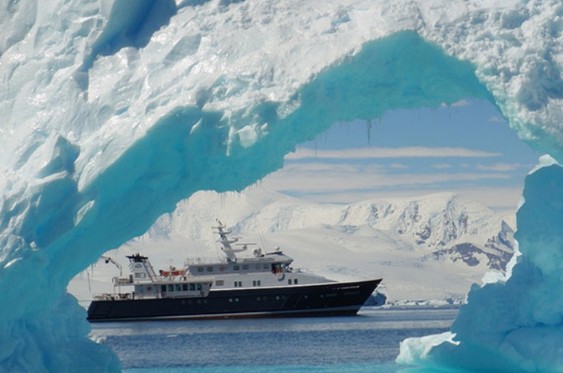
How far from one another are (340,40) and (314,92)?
806 mm

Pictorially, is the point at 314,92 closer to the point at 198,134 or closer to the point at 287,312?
the point at 198,134

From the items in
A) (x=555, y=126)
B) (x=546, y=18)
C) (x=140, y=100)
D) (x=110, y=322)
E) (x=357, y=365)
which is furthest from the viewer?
(x=110, y=322)

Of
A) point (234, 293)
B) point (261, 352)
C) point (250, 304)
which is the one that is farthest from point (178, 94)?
point (234, 293)

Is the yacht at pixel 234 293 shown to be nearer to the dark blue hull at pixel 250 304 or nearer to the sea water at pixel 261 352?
the dark blue hull at pixel 250 304

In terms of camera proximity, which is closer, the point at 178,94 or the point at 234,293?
the point at 178,94

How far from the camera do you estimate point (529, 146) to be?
1430 cm

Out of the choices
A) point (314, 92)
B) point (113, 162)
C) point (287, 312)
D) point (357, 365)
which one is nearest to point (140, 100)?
point (113, 162)

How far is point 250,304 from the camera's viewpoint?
245ft

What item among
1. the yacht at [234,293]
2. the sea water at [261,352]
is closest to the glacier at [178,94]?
the sea water at [261,352]

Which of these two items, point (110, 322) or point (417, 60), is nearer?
point (417, 60)

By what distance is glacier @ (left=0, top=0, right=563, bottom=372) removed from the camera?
14.8 m

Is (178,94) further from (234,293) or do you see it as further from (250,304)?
(234,293)

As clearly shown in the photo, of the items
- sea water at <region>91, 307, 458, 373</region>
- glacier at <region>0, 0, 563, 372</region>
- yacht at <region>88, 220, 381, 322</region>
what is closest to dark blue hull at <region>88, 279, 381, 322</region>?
yacht at <region>88, 220, 381, 322</region>

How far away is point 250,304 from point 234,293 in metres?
1.56
